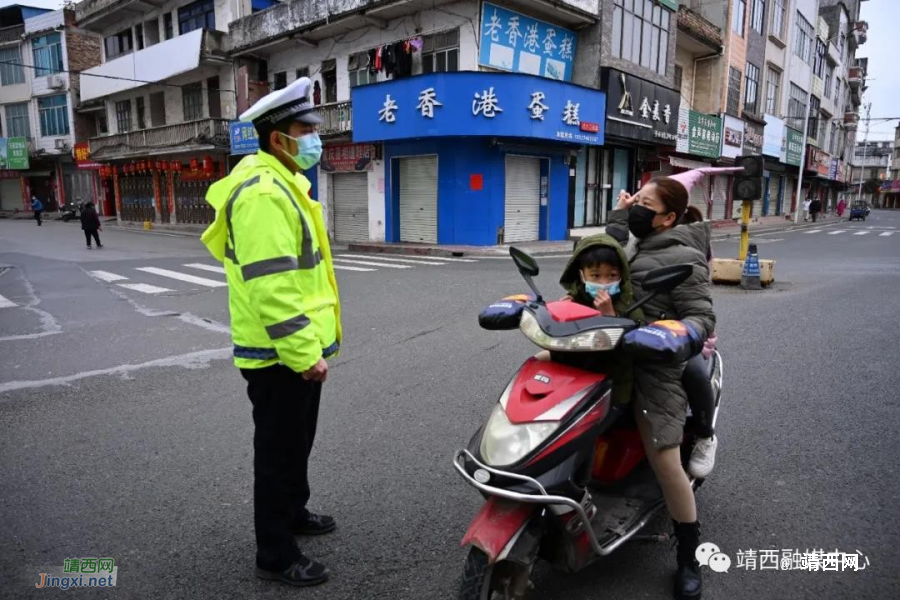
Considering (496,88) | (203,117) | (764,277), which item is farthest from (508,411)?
(203,117)

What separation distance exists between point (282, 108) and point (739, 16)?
104ft

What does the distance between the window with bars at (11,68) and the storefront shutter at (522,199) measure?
36.6 m

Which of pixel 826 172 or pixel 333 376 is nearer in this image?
pixel 333 376

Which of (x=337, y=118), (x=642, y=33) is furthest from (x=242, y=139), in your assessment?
(x=642, y=33)

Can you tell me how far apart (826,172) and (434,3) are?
3944cm

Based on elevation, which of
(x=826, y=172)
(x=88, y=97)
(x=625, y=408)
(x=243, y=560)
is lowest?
(x=243, y=560)

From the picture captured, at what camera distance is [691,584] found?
236cm

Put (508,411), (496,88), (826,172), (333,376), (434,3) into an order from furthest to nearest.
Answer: (826,172) → (434,3) → (496,88) → (333,376) → (508,411)

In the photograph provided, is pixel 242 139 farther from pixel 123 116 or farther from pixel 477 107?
pixel 123 116

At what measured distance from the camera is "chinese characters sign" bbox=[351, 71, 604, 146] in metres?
16.4

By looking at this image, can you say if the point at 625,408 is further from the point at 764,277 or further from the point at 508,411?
the point at 764,277

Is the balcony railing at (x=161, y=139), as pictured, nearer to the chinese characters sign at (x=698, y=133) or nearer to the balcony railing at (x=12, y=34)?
the balcony railing at (x=12, y=34)

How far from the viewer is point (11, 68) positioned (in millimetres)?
38438

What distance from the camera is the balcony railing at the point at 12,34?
3694 centimetres
